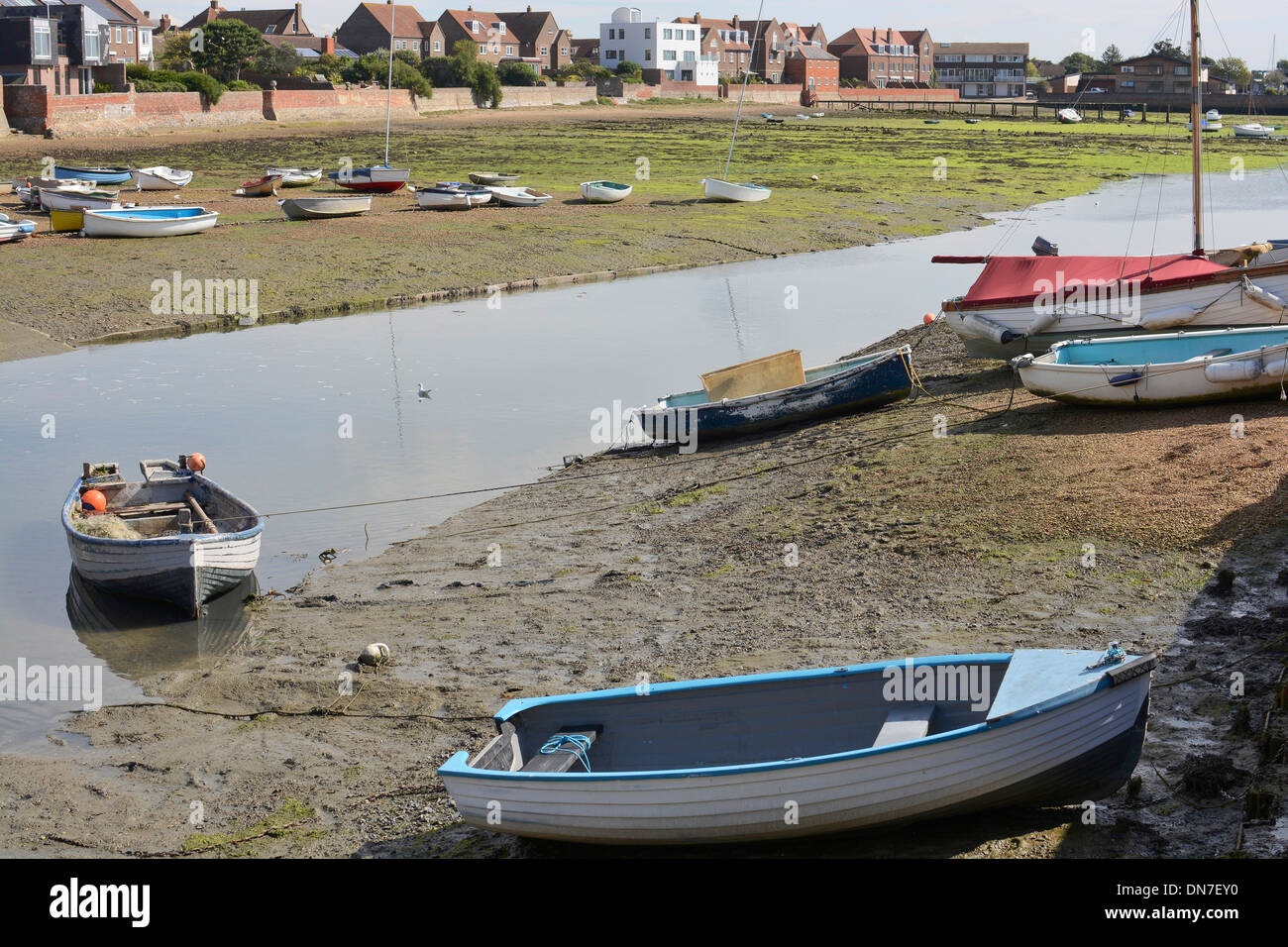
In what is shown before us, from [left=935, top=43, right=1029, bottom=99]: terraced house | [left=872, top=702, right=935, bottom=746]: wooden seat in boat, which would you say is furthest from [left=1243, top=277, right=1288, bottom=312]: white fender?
[left=935, top=43, right=1029, bottom=99]: terraced house

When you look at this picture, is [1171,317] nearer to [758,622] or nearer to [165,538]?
[758,622]

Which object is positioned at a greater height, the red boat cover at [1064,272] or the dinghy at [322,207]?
the dinghy at [322,207]

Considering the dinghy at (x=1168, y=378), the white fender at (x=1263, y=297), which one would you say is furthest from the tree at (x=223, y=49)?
the dinghy at (x=1168, y=378)

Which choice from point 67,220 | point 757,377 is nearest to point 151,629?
point 757,377

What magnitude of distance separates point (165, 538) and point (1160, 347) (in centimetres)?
1509

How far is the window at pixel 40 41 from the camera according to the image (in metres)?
78.6

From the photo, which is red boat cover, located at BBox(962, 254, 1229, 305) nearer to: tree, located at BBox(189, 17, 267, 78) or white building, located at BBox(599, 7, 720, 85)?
tree, located at BBox(189, 17, 267, 78)

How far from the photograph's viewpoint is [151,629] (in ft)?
49.4

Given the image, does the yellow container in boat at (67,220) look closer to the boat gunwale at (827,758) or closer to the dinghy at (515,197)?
the dinghy at (515,197)

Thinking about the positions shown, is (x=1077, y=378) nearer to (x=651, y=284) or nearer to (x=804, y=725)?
(x=804, y=725)

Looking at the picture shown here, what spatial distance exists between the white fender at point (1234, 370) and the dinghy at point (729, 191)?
35.1m
